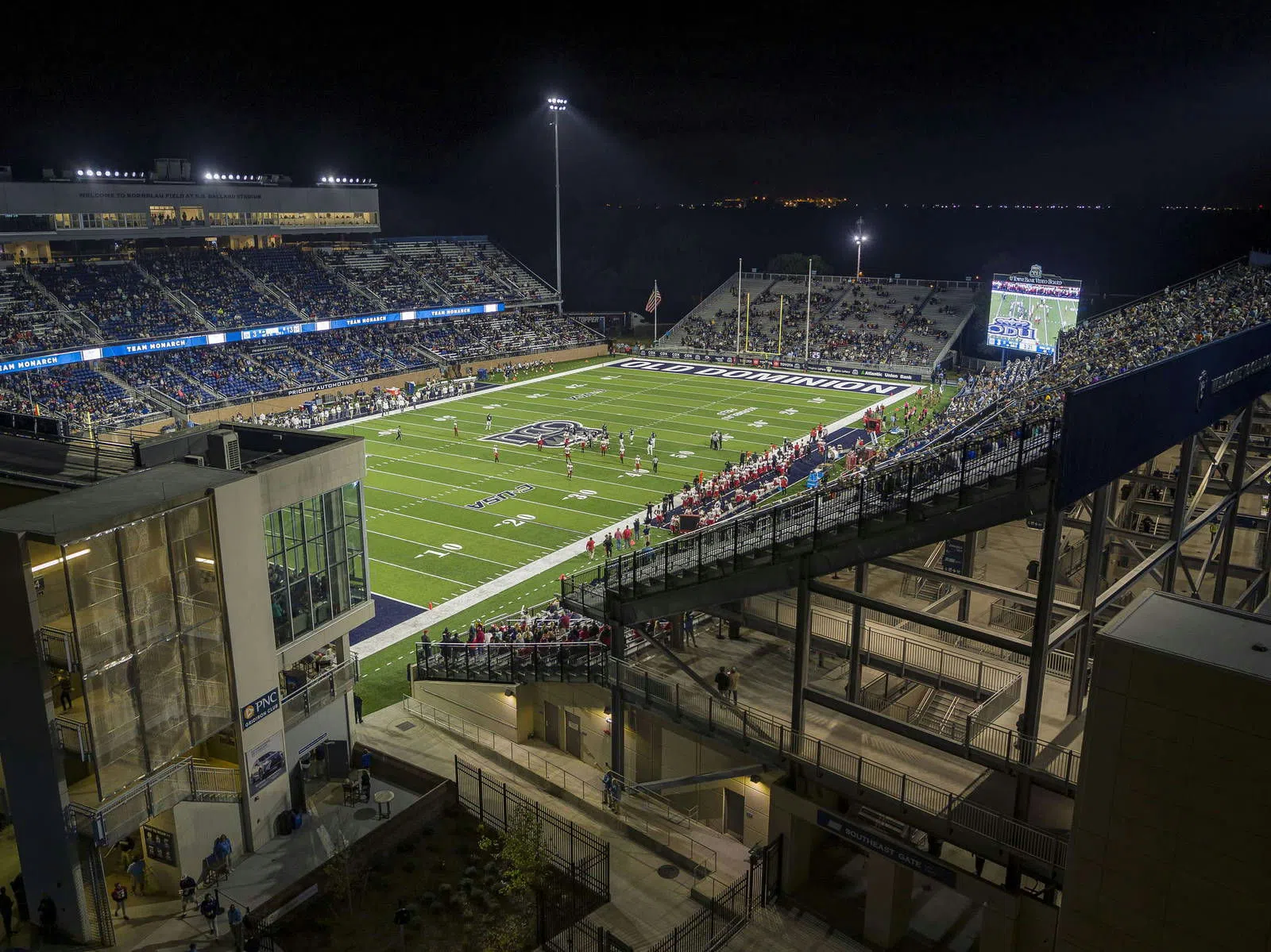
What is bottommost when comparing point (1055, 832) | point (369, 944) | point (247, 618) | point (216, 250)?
point (369, 944)

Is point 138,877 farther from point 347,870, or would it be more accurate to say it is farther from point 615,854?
point 615,854

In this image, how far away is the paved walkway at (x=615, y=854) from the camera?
14219 mm

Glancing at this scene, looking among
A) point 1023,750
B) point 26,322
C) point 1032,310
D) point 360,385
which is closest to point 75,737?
point 1023,750

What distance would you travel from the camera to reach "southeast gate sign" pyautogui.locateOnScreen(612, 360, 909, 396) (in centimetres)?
5888

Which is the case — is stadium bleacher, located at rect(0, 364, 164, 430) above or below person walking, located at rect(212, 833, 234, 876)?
above

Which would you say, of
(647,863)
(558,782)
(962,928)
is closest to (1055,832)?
(962,928)

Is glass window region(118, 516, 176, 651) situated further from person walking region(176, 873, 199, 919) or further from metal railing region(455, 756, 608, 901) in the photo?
metal railing region(455, 756, 608, 901)

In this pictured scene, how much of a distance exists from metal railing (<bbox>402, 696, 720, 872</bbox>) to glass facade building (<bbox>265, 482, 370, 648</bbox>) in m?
3.39

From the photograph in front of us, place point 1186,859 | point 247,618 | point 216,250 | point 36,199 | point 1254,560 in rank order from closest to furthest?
1. point 1186,859
2. point 247,618
3. point 1254,560
4. point 36,199
5. point 216,250

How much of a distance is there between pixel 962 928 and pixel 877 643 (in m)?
4.42

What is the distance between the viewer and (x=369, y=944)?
13.8m

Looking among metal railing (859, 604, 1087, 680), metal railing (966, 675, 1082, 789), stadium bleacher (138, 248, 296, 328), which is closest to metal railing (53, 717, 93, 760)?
metal railing (859, 604, 1087, 680)

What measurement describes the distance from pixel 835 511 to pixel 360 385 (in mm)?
46331

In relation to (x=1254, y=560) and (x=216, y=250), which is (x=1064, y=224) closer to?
(x=216, y=250)
